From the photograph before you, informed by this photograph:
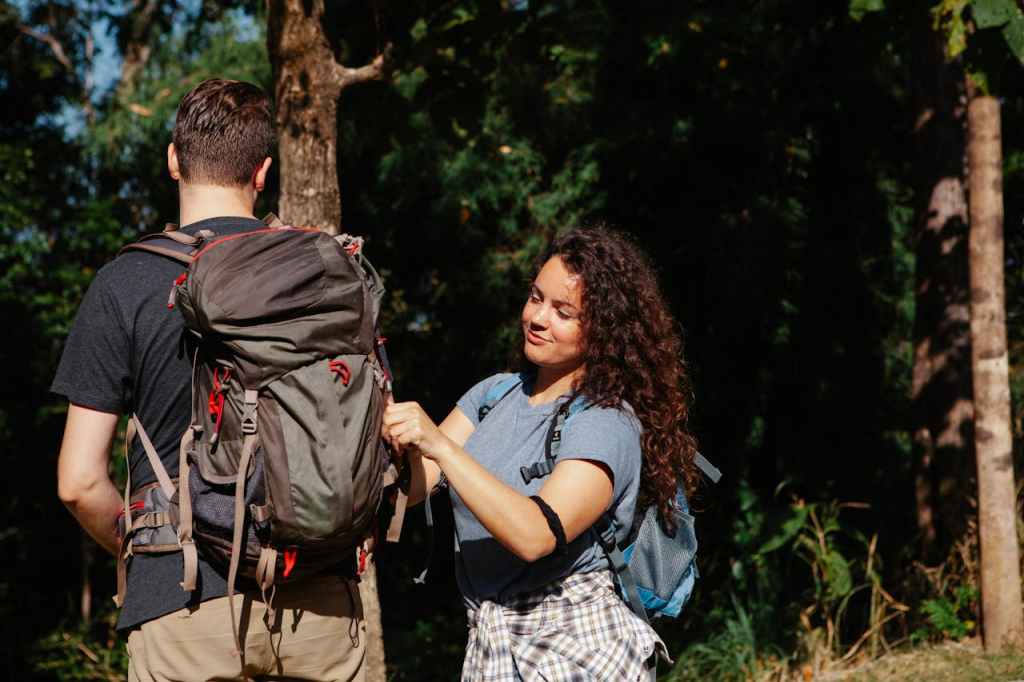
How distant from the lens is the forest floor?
4715 millimetres

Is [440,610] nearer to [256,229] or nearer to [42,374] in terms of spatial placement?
[42,374]

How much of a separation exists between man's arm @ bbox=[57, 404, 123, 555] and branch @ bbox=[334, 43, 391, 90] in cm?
227

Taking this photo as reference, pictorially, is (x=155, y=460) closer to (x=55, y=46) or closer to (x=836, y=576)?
(x=836, y=576)

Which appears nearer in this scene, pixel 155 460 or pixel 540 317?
pixel 155 460

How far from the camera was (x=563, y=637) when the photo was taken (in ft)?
7.94

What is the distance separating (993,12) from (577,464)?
2614 millimetres

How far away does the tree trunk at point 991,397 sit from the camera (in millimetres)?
5133

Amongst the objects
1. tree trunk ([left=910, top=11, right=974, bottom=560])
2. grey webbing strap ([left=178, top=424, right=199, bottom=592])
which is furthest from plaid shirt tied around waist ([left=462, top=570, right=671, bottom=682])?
tree trunk ([left=910, top=11, right=974, bottom=560])

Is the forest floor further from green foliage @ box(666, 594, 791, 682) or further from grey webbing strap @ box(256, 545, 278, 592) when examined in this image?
grey webbing strap @ box(256, 545, 278, 592)

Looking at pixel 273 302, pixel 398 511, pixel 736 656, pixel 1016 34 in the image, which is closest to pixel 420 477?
pixel 398 511

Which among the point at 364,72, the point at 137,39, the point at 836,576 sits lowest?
the point at 836,576

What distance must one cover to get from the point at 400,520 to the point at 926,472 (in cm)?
531

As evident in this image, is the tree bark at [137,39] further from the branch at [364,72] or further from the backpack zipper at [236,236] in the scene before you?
the backpack zipper at [236,236]

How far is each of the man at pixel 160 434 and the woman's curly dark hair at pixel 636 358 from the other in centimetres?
78
